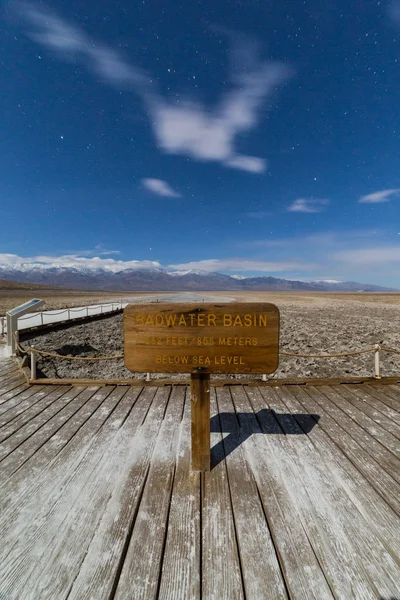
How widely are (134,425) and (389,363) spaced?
1306cm

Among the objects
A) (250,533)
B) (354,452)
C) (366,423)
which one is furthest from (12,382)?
(366,423)

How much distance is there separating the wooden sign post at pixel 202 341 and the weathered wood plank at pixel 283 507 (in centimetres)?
64

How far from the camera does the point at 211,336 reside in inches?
111

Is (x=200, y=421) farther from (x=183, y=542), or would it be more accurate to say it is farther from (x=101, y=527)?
(x=101, y=527)

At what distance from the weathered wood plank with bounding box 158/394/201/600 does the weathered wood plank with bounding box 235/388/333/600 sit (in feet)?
1.98

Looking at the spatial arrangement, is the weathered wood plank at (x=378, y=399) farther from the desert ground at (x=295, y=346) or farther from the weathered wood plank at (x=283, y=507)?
the desert ground at (x=295, y=346)

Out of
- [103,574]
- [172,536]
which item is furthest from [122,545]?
[172,536]

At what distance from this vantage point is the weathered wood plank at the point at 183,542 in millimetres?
1759

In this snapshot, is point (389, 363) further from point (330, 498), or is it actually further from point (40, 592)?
point (40, 592)

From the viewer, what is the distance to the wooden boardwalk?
1825 millimetres

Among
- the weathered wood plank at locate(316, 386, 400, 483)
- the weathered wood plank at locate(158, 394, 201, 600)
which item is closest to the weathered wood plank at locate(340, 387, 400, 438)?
the weathered wood plank at locate(316, 386, 400, 483)

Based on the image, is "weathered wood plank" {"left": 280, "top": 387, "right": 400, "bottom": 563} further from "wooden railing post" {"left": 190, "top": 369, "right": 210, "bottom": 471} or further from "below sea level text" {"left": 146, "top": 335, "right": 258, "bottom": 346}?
"below sea level text" {"left": 146, "top": 335, "right": 258, "bottom": 346}

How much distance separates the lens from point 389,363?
41.1 feet

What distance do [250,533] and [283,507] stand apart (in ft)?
1.40
